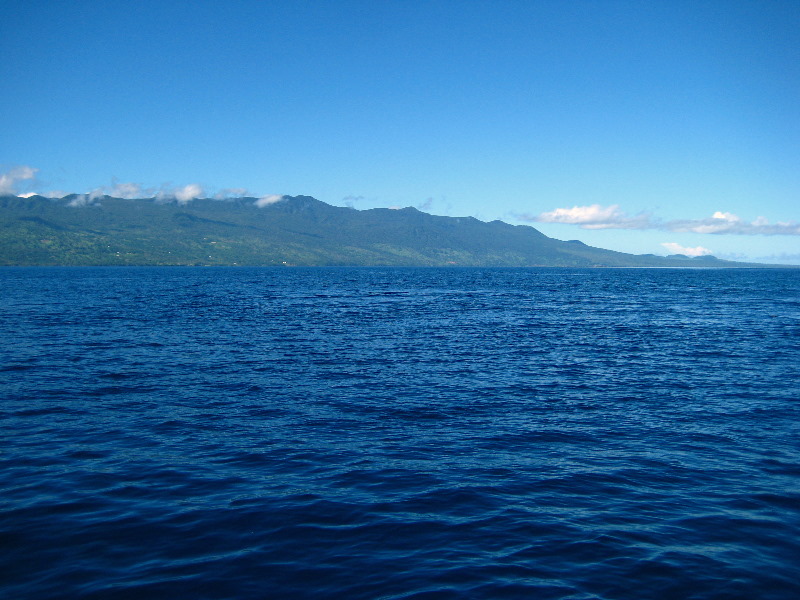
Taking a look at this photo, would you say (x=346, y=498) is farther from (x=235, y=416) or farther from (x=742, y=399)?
(x=742, y=399)

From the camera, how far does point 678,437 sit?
75.7 feet

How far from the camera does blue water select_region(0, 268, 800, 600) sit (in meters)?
13.0

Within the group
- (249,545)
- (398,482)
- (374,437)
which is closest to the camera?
(249,545)

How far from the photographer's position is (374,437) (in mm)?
22531

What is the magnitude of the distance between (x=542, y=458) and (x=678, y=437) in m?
6.69

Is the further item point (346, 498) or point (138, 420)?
point (138, 420)

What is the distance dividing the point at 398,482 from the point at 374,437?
4526 millimetres

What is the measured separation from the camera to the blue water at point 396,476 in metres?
13.0

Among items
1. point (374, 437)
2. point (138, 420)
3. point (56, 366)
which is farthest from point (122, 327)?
point (374, 437)

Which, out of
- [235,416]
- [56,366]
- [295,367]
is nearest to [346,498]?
[235,416]

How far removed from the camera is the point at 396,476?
1862 centimetres

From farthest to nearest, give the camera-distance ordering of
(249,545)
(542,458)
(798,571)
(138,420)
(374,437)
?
(138,420)
(374,437)
(542,458)
(249,545)
(798,571)

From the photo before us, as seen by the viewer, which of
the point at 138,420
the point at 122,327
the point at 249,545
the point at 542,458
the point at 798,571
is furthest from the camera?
the point at 122,327

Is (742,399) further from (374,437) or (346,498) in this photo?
(346,498)
